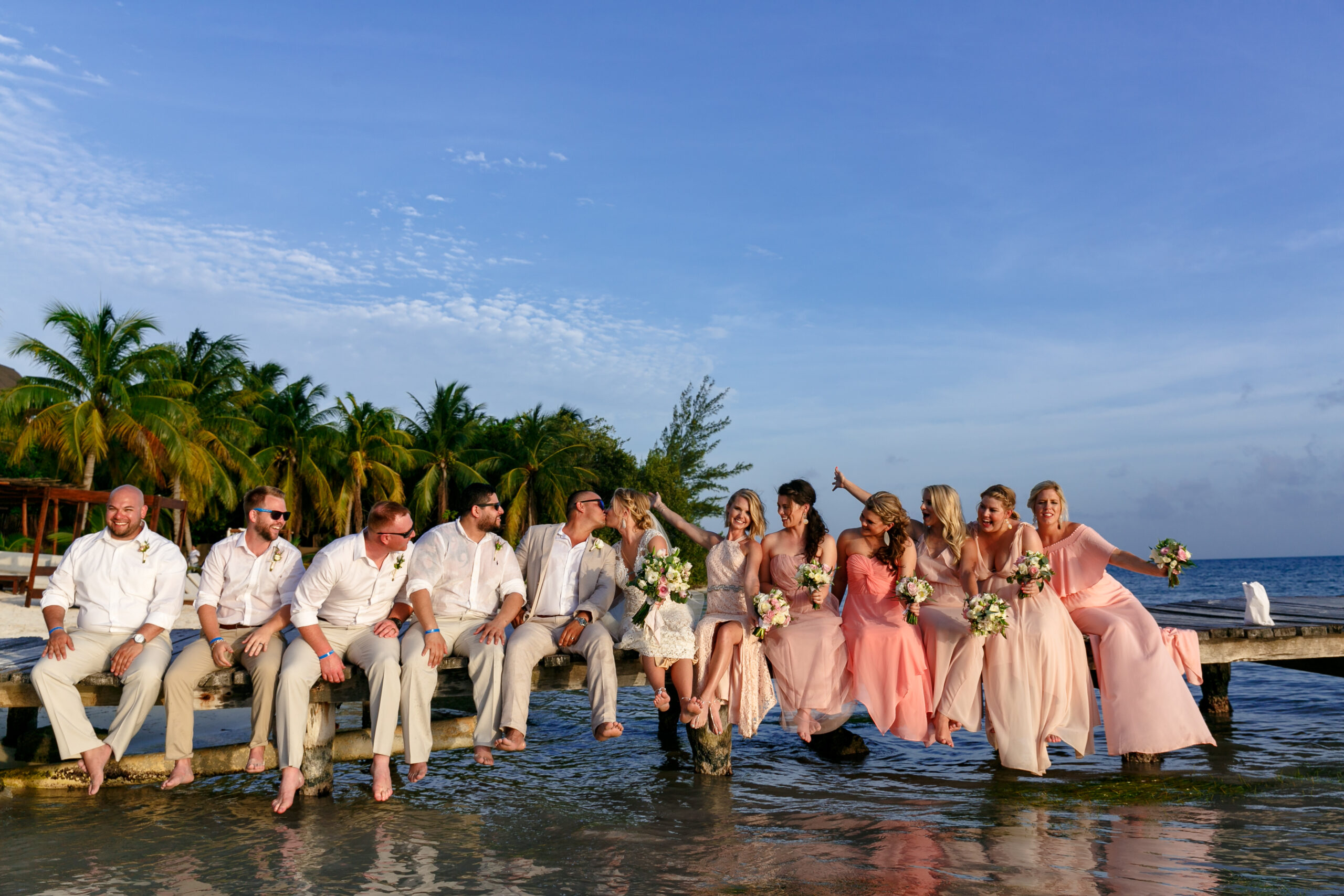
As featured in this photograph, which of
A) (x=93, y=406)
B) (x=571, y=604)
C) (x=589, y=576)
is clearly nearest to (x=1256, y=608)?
(x=589, y=576)

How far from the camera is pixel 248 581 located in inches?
291

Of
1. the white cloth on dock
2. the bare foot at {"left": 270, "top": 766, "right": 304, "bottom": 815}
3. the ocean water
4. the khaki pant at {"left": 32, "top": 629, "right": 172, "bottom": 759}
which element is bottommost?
the ocean water

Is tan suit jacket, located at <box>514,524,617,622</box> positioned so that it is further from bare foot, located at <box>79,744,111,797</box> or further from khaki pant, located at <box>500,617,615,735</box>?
bare foot, located at <box>79,744,111,797</box>

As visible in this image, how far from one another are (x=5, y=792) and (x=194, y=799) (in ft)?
4.70

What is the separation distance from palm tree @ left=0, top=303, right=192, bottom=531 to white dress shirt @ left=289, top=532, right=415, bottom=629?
28069 millimetres

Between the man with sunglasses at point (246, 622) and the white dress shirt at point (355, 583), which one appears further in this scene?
the white dress shirt at point (355, 583)

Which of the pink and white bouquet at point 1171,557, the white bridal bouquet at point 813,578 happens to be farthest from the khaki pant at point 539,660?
the pink and white bouquet at point 1171,557

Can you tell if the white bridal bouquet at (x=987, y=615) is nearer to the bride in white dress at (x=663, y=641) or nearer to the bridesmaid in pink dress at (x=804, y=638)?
the bridesmaid in pink dress at (x=804, y=638)

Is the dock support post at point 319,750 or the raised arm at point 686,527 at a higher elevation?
the raised arm at point 686,527

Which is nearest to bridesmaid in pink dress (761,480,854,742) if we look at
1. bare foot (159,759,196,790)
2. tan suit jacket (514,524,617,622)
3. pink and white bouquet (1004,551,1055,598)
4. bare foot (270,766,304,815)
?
tan suit jacket (514,524,617,622)

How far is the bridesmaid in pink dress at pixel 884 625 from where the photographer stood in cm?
757

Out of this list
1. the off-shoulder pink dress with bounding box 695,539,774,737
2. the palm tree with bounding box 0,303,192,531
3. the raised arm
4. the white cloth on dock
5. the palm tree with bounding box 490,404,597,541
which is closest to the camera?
the off-shoulder pink dress with bounding box 695,539,774,737

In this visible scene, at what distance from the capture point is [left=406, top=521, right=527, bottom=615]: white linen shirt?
7.58m

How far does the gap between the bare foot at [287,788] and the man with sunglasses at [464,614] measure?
79 cm
